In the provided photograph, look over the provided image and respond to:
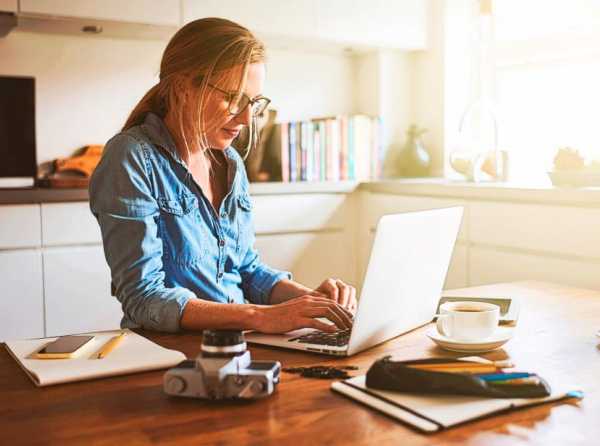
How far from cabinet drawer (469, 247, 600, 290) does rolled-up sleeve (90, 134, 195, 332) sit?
5.49ft

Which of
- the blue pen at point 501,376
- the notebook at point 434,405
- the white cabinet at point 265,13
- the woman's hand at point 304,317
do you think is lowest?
the notebook at point 434,405

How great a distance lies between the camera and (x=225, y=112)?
1558 millimetres

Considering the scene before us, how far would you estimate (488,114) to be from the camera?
12.8 ft

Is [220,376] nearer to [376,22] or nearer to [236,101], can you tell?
[236,101]

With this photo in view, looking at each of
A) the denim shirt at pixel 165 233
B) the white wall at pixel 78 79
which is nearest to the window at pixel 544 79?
the white wall at pixel 78 79

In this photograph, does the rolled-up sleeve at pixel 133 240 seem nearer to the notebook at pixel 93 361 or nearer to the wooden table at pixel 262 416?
the notebook at pixel 93 361

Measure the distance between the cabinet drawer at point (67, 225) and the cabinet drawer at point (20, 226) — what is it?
0.03 m

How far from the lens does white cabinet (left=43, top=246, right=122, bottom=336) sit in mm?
3010

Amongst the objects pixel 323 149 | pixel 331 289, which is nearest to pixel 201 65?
pixel 331 289

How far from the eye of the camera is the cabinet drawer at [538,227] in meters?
2.57

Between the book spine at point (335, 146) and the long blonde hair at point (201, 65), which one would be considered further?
the book spine at point (335, 146)

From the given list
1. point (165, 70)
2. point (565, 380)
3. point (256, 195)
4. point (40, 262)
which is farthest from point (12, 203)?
point (565, 380)

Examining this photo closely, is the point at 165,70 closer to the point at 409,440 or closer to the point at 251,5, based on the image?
the point at 409,440

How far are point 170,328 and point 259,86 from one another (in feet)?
1.87
